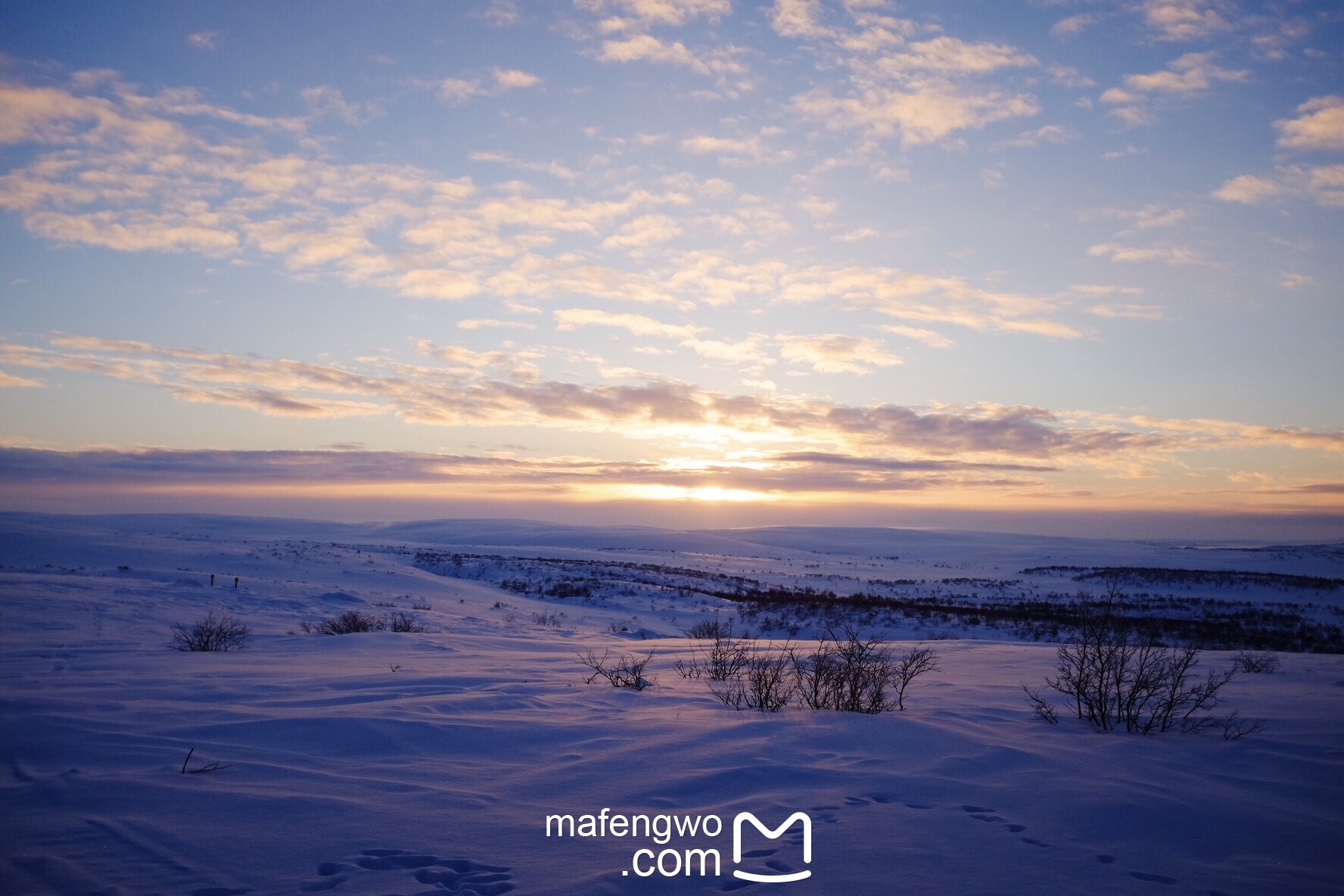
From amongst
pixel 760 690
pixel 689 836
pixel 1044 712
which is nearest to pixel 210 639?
pixel 760 690

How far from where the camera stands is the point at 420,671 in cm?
778

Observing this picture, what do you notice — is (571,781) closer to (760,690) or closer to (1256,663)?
(760,690)

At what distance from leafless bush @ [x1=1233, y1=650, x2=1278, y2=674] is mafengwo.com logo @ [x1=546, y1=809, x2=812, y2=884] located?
374 inches

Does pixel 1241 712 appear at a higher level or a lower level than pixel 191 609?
higher

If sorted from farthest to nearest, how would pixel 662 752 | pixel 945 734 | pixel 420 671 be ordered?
1. pixel 420 671
2. pixel 945 734
3. pixel 662 752

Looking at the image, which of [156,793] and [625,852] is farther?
[156,793]

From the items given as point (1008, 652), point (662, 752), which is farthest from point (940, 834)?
point (1008, 652)

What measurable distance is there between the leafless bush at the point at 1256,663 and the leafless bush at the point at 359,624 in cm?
1285

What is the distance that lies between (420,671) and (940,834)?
6.01 meters

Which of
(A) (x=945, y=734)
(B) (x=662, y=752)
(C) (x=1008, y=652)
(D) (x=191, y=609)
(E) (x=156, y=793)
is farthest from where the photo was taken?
(D) (x=191, y=609)

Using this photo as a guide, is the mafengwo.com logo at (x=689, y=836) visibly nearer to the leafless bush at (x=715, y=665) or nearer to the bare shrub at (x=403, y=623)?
the leafless bush at (x=715, y=665)

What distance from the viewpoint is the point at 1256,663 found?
990 centimetres

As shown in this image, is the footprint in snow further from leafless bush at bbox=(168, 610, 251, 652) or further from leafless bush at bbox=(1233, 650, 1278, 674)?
leafless bush at bbox=(1233, 650, 1278, 674)

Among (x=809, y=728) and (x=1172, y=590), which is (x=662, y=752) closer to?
(x=809, y=728)
